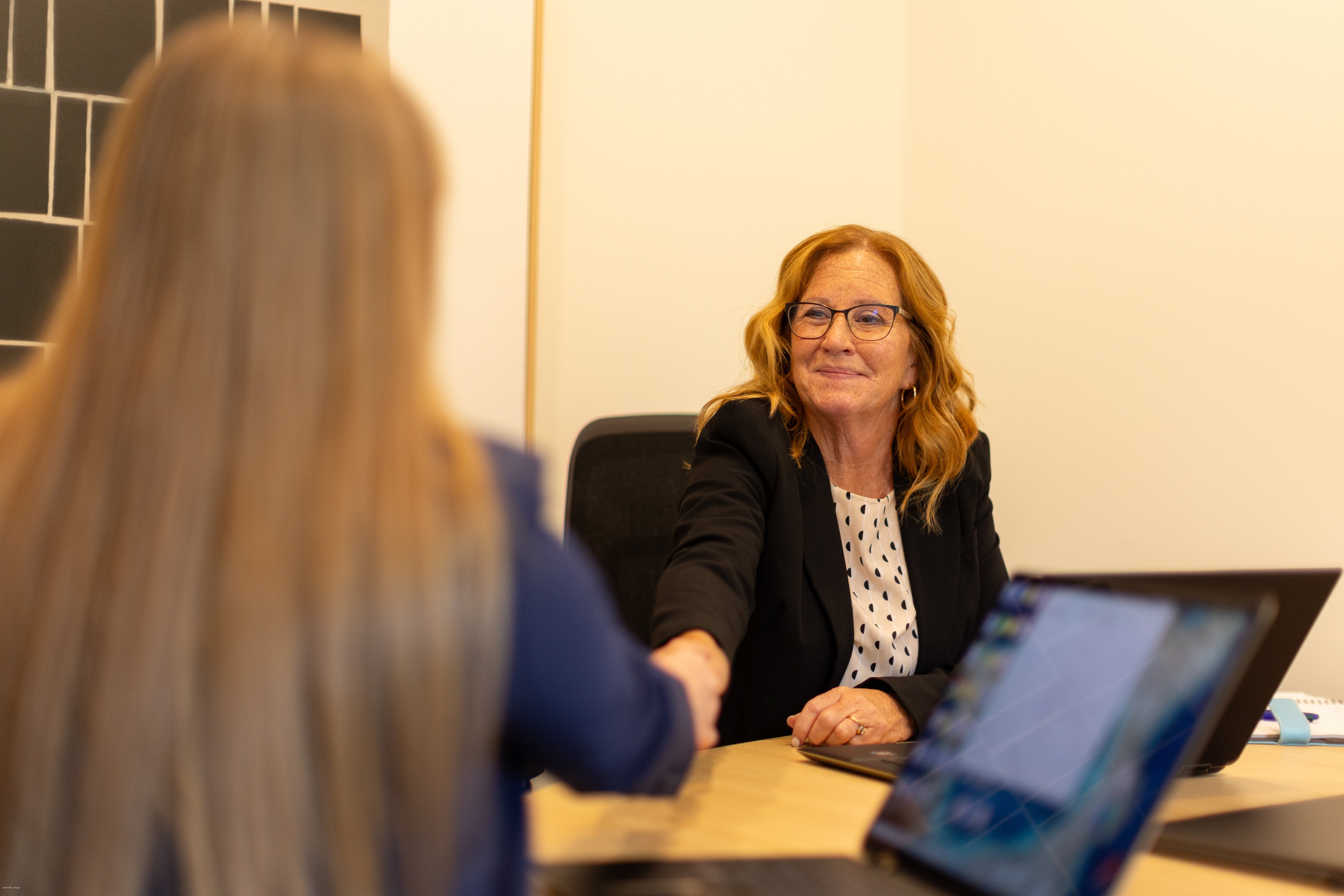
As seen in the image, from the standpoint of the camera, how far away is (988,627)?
0.99 m

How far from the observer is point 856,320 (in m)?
1.81

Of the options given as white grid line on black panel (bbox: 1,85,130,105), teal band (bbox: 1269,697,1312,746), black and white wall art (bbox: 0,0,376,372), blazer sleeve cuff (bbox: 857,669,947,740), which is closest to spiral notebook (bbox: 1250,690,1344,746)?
teal band (bbox: 1269,697,1312,746)

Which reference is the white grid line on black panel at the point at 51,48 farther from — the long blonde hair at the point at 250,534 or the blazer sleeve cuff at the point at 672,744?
the blazer sleeve cuff at the point at 672,744

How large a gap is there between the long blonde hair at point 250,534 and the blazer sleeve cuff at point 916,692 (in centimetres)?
92

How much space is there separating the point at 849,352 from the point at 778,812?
893 mm

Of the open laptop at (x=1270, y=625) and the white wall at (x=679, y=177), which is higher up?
the white wall at (x=679, y=177)

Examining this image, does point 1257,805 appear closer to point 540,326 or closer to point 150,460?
point 150,460

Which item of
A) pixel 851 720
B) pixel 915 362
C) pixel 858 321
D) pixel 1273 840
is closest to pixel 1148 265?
pixel 915 362

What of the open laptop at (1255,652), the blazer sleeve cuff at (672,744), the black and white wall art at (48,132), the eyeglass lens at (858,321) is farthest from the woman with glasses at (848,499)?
the black and white wall art at (48,132)

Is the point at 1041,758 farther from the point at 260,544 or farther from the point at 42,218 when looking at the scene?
the point at 42,218

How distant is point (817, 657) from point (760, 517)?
0.23 metres

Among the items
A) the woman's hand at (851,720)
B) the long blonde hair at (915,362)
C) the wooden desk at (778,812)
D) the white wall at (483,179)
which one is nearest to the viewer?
the wooden desk at (778,812)

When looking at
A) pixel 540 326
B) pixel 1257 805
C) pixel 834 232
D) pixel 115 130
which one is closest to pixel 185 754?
pixel 115 130

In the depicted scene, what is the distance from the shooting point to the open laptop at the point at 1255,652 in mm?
1016
